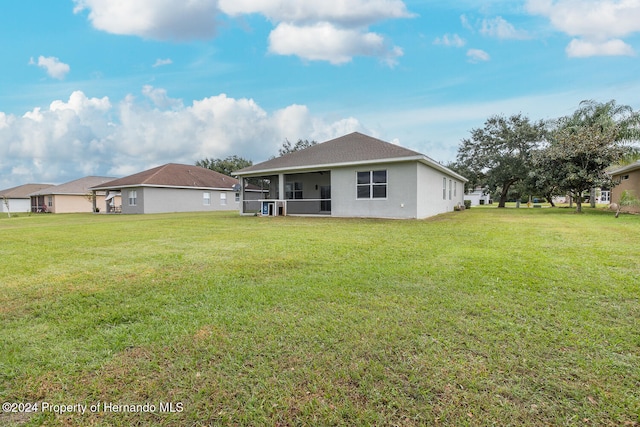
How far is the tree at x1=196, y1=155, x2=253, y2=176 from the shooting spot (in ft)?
157

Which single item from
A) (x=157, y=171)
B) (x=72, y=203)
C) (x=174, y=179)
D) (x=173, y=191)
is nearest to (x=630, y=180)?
(x=173, y=191)

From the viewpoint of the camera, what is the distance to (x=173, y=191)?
1109 inches

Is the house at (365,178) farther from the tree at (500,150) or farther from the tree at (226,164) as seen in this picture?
the tree at (226,164)

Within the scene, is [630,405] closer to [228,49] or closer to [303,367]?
[303,367]

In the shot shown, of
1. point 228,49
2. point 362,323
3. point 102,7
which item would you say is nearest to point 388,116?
point 228,49

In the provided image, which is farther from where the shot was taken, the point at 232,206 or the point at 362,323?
the point at 232,206

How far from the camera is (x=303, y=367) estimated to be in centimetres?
237

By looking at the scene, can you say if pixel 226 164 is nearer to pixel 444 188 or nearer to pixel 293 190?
pixel 293 190

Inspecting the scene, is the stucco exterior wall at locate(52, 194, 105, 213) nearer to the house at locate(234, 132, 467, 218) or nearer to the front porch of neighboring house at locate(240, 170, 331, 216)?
the front porch of neighboring house at locate(240, 170, 331, 216)

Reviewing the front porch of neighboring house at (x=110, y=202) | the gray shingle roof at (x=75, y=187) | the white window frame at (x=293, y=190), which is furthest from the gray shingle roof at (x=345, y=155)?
Answer: the gray shingle roof at (x=75, y=187)

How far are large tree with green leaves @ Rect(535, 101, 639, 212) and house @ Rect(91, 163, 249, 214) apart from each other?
21420mm

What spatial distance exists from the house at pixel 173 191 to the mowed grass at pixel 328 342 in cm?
2132

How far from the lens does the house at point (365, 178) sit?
14484mm

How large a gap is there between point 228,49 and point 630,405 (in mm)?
16279
